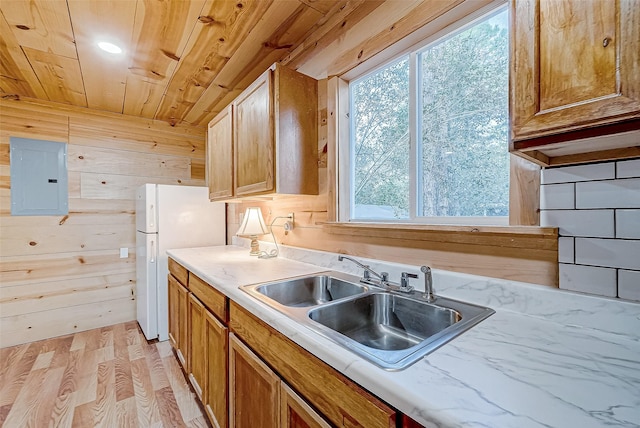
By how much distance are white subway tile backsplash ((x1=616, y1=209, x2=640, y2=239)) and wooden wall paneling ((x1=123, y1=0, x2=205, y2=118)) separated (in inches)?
75.9

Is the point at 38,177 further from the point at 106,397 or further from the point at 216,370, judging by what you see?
the point at 216,370

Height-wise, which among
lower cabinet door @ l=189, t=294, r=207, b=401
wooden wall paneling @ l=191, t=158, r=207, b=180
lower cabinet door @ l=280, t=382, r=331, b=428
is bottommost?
lower cabinet door @ l=189, t=294, r=207, b=401

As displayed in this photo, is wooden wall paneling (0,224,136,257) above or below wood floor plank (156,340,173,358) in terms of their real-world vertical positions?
above

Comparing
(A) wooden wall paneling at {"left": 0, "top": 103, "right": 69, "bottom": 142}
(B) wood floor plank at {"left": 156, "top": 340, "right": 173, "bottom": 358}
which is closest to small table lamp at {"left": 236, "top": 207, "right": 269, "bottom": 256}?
(B) wood floor plank at {"left": 156, "top": 340, "right": 173, "bottom": 358}

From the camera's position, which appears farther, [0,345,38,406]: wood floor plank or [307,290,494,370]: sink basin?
[0,345,38,406]: wood floor plank

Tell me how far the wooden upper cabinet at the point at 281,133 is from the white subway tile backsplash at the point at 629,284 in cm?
136

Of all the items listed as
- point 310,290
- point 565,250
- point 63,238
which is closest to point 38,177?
point 63,238

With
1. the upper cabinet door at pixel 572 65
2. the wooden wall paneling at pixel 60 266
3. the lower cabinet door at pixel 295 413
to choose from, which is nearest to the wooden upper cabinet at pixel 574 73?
the upper cabinet door at pixel 572 65

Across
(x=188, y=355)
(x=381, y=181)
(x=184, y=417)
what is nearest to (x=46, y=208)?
(x=188, y=355)

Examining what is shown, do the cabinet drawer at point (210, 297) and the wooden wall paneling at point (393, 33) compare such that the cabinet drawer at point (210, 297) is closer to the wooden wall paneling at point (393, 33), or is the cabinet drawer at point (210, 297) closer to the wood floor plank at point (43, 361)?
the wooden wall paneling at point (393, 33)

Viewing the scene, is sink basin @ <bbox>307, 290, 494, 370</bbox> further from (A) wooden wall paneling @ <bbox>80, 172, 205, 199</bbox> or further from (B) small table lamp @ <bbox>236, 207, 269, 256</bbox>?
(A) wooden wall paneling @ <bbox>80, 172, 205, 199</bbox>

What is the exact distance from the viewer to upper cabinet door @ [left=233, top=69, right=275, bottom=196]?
1668mm

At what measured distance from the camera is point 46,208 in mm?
2703

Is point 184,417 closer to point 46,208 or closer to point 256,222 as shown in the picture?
point 256,222
